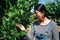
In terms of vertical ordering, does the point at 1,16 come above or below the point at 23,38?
above

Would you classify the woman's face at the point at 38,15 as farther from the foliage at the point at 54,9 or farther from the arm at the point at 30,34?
the foliage at the point at 54,9

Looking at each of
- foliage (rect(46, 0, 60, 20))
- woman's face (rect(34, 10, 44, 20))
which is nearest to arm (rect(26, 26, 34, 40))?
woman's face (rect(34, 10, 44, 20))

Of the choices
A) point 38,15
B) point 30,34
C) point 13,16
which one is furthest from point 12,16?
point 30,34

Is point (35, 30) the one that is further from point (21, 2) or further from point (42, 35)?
point (21, 2)

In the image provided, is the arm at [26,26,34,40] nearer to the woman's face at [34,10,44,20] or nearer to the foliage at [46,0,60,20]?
the woman's face at [34,10,44,20]

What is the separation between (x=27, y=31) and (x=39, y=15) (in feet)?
1.33

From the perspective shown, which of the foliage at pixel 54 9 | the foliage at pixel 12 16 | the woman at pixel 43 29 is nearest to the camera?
the foliage at pixel 12 16

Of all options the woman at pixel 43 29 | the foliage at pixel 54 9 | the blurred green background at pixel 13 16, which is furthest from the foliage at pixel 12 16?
the foliage at pixel 54 9

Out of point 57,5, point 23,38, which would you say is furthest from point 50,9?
point 23,38

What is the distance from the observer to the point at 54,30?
3967mm

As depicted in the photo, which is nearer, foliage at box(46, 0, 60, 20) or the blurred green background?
the blurred green background

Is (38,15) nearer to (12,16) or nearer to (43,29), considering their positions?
(43,29)

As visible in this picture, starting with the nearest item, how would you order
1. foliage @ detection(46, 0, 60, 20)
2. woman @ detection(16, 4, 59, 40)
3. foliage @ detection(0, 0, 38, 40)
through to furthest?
1. foliage @ detection(0, 0, 38, 40)
2. woman @ detection(16, 4, 59, 40)
3. foliage @ detection(46, 0, 60, 20)

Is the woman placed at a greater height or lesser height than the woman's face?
lesser
